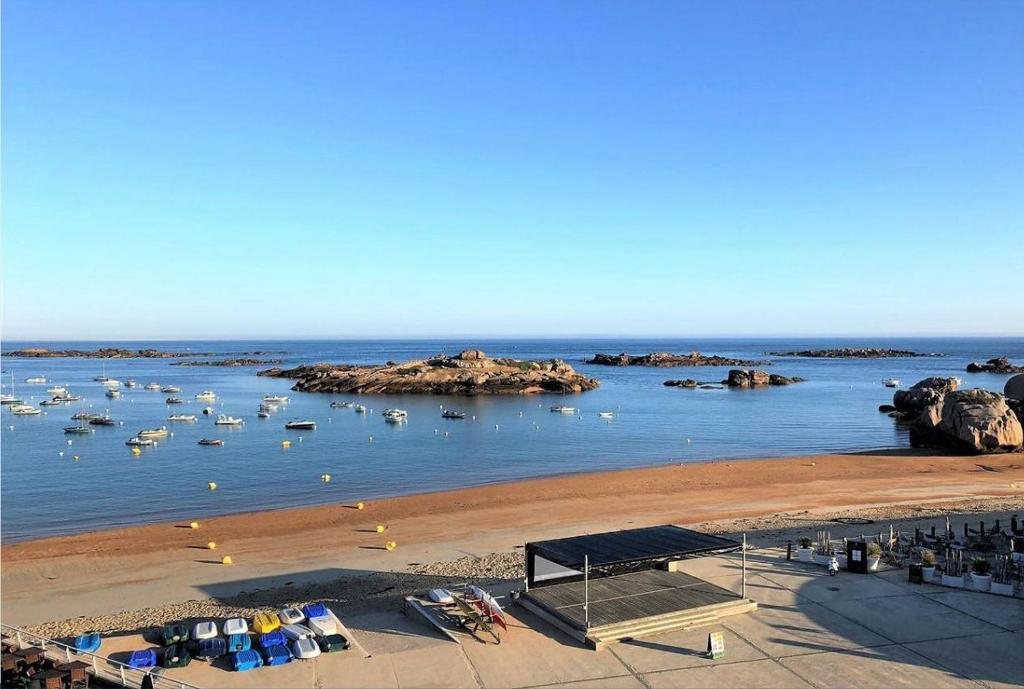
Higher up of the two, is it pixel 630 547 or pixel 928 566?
pixel 630 547

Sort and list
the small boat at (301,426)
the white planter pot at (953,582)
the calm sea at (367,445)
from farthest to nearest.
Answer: the small boat at (301,426) < the calm sea at (367,445) < the white planter pot at (953,582)

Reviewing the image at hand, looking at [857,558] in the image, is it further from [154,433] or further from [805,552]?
[154,433]

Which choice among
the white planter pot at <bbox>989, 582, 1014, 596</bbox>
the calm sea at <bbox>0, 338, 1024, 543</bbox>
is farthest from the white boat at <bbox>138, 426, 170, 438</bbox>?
the white planter pot at <bbox>989, 582, 1014, 596</bbox>

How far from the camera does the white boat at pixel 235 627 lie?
14.8 metres

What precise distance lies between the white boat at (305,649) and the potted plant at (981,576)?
14.8 metres

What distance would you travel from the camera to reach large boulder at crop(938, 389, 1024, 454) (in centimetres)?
4559

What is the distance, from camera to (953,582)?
675 inches

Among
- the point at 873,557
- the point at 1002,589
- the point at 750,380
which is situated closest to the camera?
the point at 1002,589

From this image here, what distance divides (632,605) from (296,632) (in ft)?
22.7

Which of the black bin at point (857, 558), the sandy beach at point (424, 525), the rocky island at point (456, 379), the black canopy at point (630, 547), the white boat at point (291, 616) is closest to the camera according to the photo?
the white boat at point (291, 616)

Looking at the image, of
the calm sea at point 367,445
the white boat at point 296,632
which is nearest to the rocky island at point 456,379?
the calm sea at point 367,445

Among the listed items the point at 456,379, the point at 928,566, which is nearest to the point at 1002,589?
the point at 928,566

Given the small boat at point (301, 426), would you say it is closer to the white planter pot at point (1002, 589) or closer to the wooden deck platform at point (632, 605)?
the wooden deck platform at point (632, 605)

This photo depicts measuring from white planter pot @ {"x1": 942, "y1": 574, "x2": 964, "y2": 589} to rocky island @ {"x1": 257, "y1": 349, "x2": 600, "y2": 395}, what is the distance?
255ft
